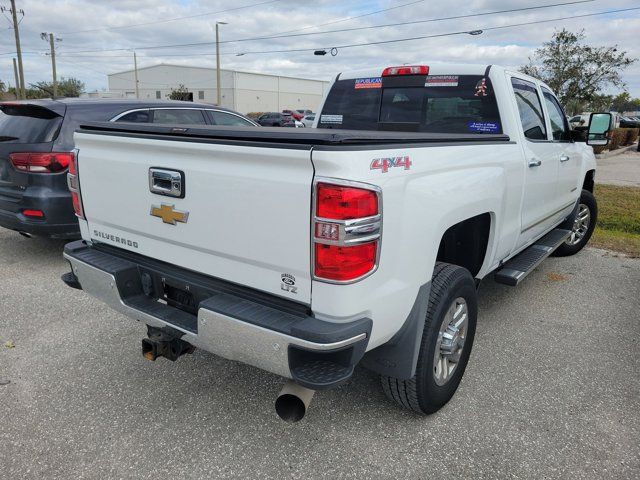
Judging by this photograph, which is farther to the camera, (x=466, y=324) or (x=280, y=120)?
(x=280, y=120)

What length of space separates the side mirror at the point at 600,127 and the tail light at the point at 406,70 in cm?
227

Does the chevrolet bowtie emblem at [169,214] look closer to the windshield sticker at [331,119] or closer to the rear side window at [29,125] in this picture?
the windshield sticker at [331,119]

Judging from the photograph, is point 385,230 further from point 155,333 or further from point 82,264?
point 82,264

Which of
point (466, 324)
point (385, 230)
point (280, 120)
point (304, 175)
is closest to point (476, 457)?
point (466, 324)

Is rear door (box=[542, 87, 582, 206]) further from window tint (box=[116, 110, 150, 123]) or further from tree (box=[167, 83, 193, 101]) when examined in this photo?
tree (box=[167, 83, 193, 101])

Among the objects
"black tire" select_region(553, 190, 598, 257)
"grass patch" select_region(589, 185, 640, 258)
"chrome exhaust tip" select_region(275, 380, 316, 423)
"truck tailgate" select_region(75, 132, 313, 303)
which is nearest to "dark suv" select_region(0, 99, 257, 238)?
"truck tailgate" select_region(75, 132, 313, 303)

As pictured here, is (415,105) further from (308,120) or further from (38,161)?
(308,120)

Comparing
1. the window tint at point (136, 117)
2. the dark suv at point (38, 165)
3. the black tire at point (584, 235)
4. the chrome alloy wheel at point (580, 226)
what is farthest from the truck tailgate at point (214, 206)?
the chrome alloy wheel at point (580, 226)

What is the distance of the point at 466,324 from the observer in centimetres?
301

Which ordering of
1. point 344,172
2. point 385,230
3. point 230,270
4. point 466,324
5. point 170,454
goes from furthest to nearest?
point 466,324 → point 170,454 → point 230,270 → point 385,230 → point 344,172

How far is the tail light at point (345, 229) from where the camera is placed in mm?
1923

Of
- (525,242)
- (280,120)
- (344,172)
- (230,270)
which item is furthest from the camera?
(280,120)

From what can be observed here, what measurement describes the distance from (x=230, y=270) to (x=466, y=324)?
1539 mm

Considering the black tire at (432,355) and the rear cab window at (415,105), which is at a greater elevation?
the rear cab window at (415,105)
